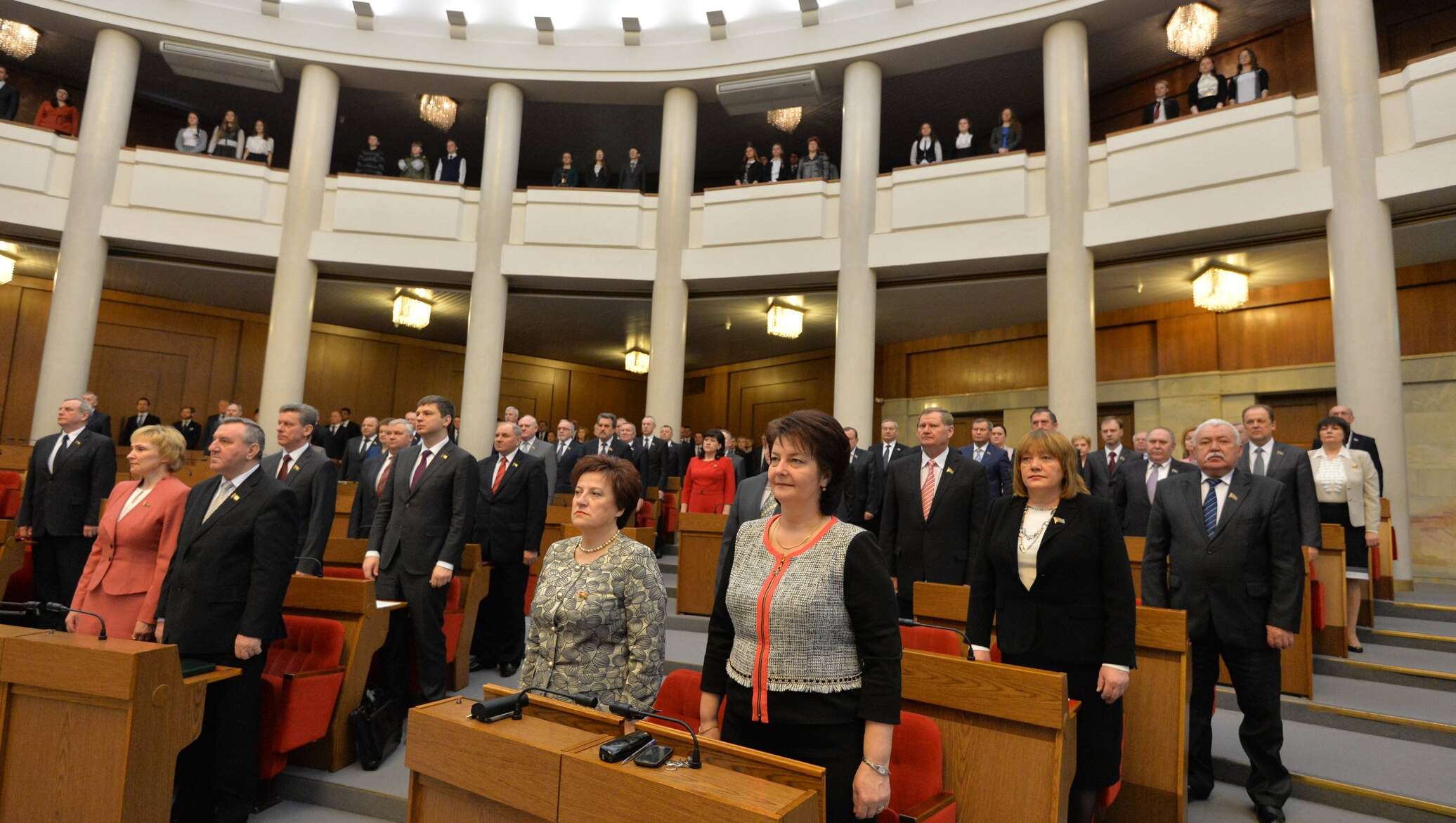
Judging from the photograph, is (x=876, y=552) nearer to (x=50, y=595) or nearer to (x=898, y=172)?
(x=50, y=595)

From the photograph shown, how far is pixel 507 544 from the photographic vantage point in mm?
4117

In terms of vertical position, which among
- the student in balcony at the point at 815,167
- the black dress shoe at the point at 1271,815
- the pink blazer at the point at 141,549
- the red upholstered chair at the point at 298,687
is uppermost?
the student in balcony at the point at 815,167

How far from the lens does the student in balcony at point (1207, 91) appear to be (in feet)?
22.4

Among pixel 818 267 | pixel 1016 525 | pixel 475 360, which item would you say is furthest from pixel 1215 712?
pixel 475 360

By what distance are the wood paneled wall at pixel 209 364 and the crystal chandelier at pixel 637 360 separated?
2088 mm

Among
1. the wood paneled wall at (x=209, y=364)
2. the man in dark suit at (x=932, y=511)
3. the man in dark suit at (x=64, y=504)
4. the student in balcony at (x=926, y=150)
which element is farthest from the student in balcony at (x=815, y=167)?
the man in dark suit at (x=64, y=504)

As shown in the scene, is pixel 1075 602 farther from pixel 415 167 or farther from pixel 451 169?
pixel 415 167

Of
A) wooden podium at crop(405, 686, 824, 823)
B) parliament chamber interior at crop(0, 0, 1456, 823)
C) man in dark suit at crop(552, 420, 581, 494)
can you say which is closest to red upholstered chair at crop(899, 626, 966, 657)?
parliament chamber interior at crop(0, 0, 1456, 823)

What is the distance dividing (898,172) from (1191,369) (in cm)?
368

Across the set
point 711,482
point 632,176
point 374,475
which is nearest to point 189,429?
point 632,176

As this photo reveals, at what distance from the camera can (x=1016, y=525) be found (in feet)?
6.99

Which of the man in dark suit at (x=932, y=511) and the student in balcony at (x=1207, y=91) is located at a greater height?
the student in balcony at (x=1207, y=91)

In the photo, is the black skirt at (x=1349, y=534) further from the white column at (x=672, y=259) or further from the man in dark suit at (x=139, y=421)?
the man in dark suit at (x=139, y=421)

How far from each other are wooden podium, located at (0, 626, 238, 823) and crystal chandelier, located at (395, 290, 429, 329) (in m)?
7.24
